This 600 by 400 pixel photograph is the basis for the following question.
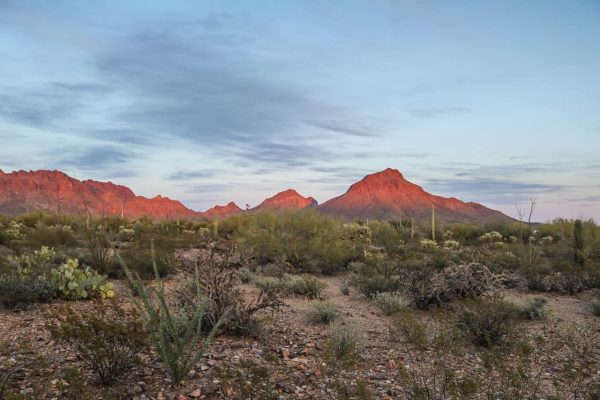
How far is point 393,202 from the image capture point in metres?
111

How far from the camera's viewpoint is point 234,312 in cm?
662

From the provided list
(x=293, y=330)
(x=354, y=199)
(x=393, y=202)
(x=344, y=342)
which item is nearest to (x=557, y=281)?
(x=293, y=330)

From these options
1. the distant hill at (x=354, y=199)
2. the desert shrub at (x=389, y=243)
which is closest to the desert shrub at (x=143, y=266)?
the desert shrub at (x=389, y=243)

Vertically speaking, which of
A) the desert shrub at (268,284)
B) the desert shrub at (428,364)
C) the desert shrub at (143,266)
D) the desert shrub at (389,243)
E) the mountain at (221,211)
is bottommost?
the desert shrub at (428,364)

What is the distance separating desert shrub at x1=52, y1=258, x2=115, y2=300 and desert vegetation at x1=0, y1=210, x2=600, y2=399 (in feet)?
0.09

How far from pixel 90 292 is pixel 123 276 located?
2.65 meters

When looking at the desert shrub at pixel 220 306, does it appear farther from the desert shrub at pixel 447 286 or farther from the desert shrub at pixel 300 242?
the desert shrub at pixel 300 242

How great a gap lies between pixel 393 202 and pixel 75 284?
105 meters

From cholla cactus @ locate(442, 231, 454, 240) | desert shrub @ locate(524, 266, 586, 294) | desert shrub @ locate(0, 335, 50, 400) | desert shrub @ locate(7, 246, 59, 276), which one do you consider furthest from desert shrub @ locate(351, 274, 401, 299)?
cholla cactus @ locate(442, 231, 454, 240)

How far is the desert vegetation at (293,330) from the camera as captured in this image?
15.9ft

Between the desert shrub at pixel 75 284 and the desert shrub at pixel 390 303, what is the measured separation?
499 centimetres

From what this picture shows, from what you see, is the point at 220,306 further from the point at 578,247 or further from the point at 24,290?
the point at 578,247

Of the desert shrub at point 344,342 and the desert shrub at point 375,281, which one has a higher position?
the desert shrub at point 375,281

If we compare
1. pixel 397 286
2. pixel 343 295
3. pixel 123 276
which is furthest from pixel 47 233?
pixel 397 286
